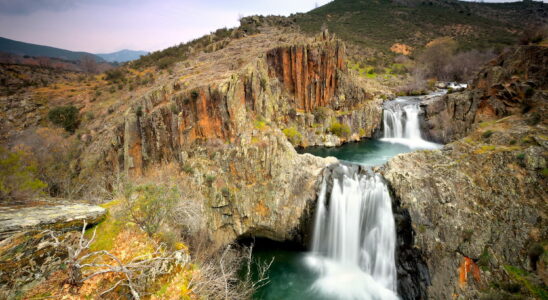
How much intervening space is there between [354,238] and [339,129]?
767 inches

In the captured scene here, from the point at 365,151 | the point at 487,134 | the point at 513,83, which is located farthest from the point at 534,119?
the point at 365,151

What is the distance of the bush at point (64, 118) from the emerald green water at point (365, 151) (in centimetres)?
2624

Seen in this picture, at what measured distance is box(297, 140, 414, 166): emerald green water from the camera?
2497 cm

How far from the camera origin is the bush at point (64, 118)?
23.3 meters

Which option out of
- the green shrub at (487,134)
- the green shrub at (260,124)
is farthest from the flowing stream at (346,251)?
the green shrub at (260,124)

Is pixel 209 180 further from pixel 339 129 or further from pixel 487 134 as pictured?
pixel 339 129

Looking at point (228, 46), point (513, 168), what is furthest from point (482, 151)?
point (228, 46)

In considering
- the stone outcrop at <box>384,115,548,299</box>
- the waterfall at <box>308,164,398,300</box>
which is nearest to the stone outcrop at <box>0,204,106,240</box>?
the waterfall at <box>308,164,398,300</box>

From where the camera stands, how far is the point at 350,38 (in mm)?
71812

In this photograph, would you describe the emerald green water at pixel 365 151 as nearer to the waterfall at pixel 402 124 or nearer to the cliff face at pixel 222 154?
the waterfall at pixel 402 124

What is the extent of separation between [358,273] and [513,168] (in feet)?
32.5

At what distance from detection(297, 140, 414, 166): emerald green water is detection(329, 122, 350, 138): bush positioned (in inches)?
67.8

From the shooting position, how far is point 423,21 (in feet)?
254

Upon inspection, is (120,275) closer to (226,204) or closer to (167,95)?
(226,204)
